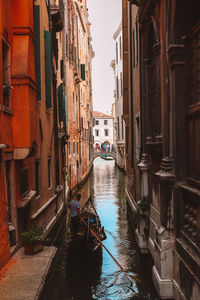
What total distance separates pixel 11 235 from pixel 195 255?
421 cm

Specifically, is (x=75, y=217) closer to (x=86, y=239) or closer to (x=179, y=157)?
(x=86, y=239)

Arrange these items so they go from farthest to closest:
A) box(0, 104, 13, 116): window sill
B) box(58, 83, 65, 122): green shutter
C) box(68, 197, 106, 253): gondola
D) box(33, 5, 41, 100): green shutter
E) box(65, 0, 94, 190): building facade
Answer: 1. box(65, 0, 94, 190): building facade
2. box(58, 83, 65, 122): green shutter
3. box(68, 197, 106, 253): gondola
4. box(33, 5, 41, 100): green shutter
5. box(0, 104, 13, 116): window sill

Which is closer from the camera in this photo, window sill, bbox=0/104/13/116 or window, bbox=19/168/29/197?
window sill, bbox=0/104/13/116

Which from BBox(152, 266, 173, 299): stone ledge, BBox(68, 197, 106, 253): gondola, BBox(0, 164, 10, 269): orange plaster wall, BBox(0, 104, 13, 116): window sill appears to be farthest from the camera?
BBox(68, 197, 106, 253): gondola

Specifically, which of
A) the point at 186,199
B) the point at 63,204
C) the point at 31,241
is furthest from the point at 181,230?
the point at 63,204

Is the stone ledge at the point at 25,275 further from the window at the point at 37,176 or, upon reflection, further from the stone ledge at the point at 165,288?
the window at the point at 37,176

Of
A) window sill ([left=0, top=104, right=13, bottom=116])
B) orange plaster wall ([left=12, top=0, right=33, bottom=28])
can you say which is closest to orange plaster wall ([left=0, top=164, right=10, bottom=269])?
window sill ([left=0, top=104, right=13, bottom=116])

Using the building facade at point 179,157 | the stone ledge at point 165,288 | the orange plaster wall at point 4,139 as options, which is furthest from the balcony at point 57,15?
the stone ledge at point 165,288

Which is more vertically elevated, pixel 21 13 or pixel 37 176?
pixel 21 13

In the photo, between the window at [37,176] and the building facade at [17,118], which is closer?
the building facade at [17,118]

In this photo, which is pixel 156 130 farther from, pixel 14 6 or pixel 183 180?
pixel 14 6

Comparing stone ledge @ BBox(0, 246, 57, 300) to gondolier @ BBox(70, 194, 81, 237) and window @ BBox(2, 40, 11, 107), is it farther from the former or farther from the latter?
window @ BBox(2, 40, 11, 107)

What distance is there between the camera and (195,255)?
4703mm

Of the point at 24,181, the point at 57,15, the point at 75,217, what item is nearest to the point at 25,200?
the point at 24,181
